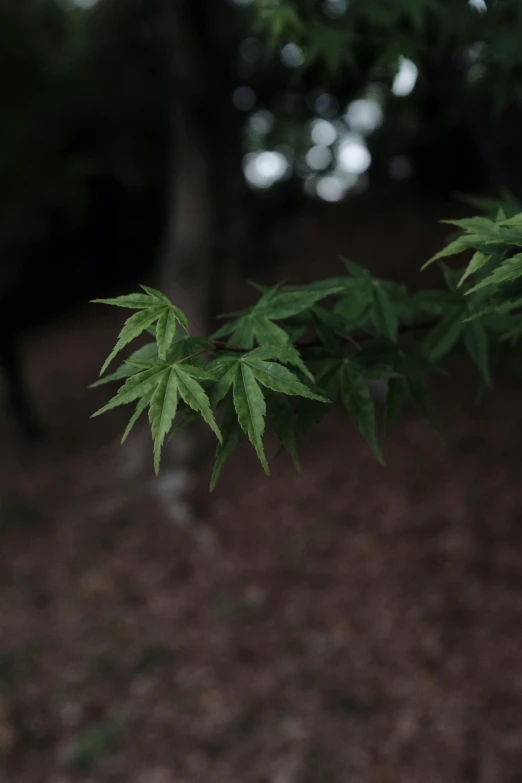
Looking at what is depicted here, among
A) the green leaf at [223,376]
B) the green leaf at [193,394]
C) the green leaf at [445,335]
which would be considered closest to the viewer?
the green leaf at [193,394]

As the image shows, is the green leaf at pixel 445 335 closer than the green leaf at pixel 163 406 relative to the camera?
No

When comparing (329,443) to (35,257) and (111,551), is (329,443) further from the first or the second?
(35,257)

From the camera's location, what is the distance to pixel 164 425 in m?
1.60

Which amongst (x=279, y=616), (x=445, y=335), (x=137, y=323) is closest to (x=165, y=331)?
(x=137, y=323)

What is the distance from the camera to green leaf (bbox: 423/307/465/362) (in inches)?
88.3

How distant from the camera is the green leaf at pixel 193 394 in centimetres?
158

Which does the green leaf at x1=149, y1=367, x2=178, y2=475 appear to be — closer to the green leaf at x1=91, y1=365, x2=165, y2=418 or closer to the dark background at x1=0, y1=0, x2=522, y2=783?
the green leaf at x1=91, y1=365, x2=165, y2=418

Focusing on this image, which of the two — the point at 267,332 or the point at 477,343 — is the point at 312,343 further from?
the point at 477,343

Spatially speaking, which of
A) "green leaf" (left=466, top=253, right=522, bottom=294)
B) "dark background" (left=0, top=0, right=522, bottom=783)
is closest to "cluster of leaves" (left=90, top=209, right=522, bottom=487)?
"green leaf" (left=466, top=253, right=522, bottom=294)

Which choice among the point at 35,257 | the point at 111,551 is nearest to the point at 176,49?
the point at 111,551

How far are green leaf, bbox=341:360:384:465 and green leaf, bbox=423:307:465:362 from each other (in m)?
0.33

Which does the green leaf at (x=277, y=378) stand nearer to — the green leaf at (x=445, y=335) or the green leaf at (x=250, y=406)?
the green leaf at (x=250, y=406)

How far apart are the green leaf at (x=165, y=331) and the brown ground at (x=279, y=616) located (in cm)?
330

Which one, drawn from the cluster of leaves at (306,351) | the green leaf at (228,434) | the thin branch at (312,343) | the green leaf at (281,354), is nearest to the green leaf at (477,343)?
the cluster of leaves at (306,351)
